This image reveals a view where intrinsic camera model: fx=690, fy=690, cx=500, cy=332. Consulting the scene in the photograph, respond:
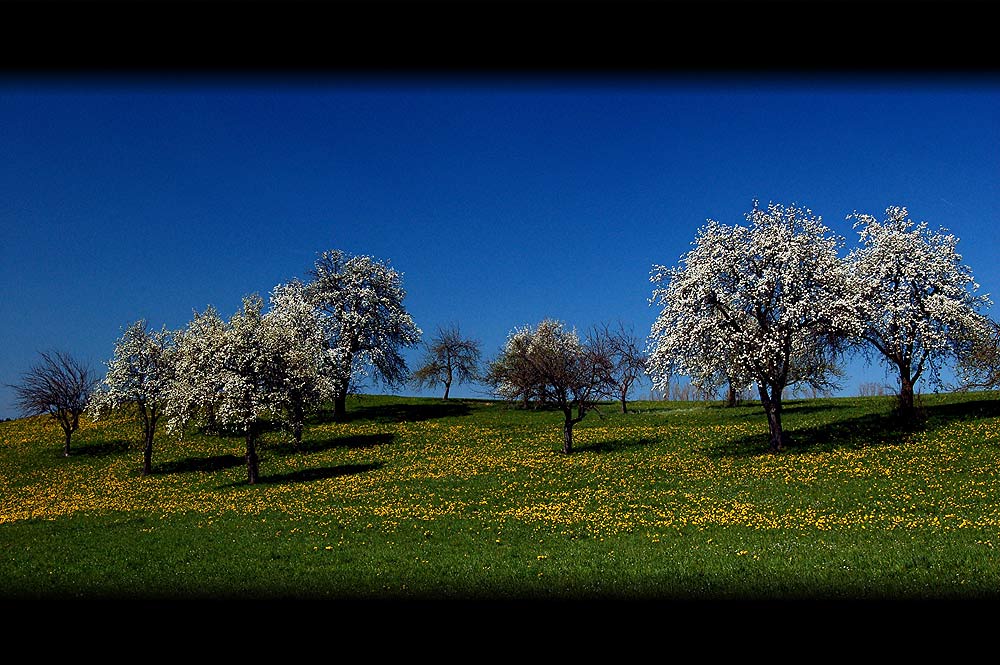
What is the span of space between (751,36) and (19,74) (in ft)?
8.70

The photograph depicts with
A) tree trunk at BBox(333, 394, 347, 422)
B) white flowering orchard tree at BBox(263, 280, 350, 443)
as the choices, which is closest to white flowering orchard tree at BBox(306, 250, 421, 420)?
tree trunk at BBox(333, 394, 347, 422)

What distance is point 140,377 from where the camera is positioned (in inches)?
1747

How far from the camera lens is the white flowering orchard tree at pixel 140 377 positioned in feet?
144

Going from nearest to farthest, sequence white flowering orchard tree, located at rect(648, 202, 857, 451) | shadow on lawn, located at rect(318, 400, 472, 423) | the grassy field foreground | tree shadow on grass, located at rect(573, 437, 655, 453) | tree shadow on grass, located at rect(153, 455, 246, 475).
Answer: the grassy field foreground
white flowering orchard tree, located at rect(648, 202, 857, 451)
tree shadow on grass, located at rect(573, 437, 655, 453)
tree shadow on grass, located at rect(153, 455, 246, 475)
shadow on lawn, located at rect(318, 400, 472, 423)

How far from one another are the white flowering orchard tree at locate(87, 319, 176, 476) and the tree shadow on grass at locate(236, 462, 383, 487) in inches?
401

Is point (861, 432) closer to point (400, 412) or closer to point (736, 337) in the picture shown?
point (736, 337)

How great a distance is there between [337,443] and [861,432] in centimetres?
3421

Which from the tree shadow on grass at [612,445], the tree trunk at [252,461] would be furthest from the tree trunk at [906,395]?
the tree trunk at [252,461]

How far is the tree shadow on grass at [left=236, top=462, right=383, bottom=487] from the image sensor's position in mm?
37250

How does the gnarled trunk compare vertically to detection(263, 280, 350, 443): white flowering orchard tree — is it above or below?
below

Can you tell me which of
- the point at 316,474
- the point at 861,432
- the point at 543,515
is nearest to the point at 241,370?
the point at 316,474

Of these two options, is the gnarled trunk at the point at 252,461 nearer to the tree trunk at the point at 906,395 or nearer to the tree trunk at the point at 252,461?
the tree trunk at the point at 252,461

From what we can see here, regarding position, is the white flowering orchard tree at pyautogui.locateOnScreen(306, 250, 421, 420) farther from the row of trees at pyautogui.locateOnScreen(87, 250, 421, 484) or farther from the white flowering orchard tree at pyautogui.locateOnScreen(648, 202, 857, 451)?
the white flowering orchard tree at pyautogui.locateOnScreen(648, 202, 857, 451)

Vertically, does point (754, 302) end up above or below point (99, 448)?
above
